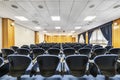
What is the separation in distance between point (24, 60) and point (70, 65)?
3.50 ft

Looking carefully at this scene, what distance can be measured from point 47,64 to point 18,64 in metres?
0.67

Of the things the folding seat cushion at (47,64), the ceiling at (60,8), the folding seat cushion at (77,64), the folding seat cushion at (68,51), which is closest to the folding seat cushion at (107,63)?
the folding seat cushion at (77,64)

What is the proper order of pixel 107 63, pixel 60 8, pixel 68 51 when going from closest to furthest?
pixel 107 63, pixel 68 51, pixel 60 8

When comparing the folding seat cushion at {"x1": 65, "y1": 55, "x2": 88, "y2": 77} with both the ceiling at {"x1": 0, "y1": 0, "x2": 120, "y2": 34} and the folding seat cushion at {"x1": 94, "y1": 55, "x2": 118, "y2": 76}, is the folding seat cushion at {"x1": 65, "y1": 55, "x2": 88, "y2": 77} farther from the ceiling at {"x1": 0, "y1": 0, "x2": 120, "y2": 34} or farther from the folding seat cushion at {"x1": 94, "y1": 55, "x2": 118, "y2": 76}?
the ceiling at {"x1": 0, "y1": 0, "x2": 120, "y2": 34}

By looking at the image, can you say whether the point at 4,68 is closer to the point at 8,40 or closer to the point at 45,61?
the point at 45,61

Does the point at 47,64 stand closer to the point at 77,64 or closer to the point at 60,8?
the point at 77,64

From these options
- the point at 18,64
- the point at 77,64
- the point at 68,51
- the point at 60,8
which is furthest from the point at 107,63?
the point at 60,8

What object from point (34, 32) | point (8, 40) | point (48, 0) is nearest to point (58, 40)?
point (34, 32)

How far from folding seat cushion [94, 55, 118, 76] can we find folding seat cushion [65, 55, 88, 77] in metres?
0.28

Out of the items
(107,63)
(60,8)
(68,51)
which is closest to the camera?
(107,63)

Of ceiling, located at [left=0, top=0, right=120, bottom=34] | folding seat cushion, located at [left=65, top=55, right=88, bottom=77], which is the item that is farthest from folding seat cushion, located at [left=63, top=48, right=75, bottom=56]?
folding seat cushion, located at [left=65, top=55, right=88, bottom=77]

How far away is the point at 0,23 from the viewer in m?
9.00

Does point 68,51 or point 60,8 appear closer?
point 68,51

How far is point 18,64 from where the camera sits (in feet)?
9.82
